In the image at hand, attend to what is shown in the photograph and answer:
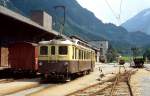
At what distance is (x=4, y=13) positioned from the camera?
95.7ft

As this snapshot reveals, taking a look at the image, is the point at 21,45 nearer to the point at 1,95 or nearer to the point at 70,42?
the point at 70,42

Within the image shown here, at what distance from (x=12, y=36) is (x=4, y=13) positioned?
13539 millimetres

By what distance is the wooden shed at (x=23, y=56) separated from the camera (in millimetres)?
30688

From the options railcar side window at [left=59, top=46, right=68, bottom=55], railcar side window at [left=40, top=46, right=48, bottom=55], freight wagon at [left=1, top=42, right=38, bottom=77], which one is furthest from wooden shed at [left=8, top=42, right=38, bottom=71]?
railcar side window at [left=59, top=46, right=68, bottom=55]

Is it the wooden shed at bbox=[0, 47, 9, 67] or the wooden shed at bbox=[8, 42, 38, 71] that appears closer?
the wooden shed at bbox=[8, 42, 38, 71]

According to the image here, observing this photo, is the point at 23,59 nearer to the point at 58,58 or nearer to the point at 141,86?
the point at 58,58

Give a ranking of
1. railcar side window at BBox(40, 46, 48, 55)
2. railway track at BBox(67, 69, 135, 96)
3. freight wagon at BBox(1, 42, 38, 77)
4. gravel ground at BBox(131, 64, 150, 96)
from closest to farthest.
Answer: railway track at BBox(67, 69, 135, 96), gravel ground at BBox(131, 64, 150, 96), railcar side window at BBox(40, 46, 48, 55), freight wagon at BBox(1, 42, 38, 77)

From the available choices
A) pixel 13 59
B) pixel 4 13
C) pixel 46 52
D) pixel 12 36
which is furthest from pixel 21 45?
pixel 12 36

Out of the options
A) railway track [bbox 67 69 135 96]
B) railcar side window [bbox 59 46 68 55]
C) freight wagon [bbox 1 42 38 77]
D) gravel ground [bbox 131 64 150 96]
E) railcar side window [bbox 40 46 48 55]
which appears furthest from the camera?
freight wagon [bbox 1 42 38 77]

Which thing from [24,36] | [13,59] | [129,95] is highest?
[24,36]

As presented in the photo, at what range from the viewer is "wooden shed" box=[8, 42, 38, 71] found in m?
30.7

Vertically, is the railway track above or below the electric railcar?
below

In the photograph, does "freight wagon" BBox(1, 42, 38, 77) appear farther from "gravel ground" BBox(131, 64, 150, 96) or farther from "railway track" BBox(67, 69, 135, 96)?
"railway track" BBox(67, 69, 135, 96)

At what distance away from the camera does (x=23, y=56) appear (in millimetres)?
31016
